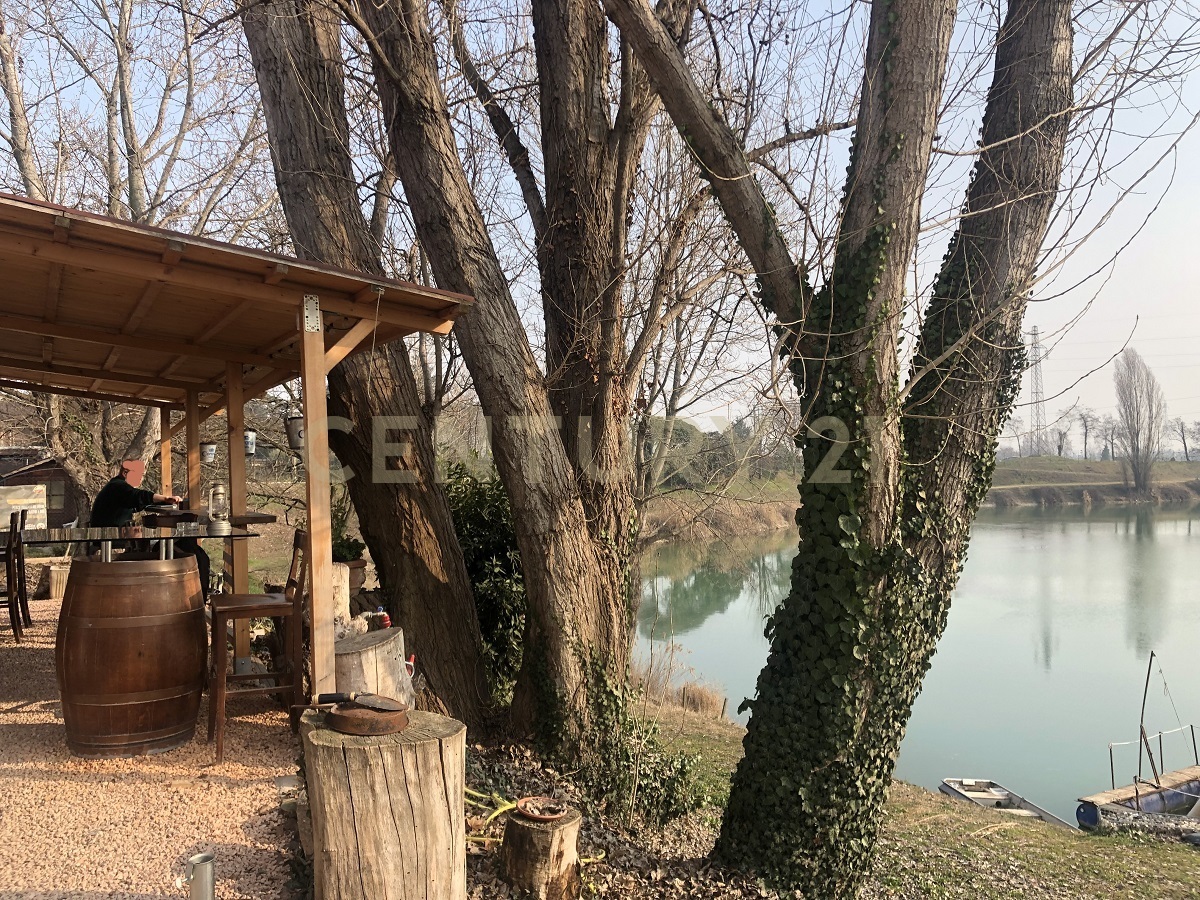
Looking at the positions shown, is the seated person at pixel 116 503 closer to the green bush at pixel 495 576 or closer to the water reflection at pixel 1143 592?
the green bush at pixel 495 576

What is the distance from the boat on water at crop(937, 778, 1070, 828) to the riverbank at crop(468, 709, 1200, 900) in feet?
2.75

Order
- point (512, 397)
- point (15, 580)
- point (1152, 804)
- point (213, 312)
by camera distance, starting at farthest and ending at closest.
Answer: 1. point (1152, 804)
2. point (15, 580)
3. point (512, 397)
4. point (213, 312)

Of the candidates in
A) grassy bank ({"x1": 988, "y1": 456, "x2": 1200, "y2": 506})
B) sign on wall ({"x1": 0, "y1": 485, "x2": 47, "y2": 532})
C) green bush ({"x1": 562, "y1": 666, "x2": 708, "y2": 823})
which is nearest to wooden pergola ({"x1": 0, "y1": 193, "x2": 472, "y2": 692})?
green bush ({"x1": 562, "y1": 666, "x2": 708, "y2": 823})

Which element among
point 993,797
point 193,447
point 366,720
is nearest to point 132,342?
point 193,447

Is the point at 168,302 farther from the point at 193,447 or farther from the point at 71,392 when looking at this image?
the point at 71,392

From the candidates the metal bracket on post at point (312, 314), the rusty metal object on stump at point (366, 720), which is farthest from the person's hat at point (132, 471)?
the rusty metal object on stump at point (366, 720)

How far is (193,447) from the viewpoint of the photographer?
6863mm

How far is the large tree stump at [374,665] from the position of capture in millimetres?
4277

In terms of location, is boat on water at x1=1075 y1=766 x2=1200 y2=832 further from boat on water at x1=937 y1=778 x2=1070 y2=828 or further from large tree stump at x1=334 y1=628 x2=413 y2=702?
large tree stump at x1=334 y1=628 x2=413 y2=702

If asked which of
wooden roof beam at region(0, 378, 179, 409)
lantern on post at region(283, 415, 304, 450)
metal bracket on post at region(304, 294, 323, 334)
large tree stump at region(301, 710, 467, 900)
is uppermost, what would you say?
wooden roof beam at region(0, 378, 179, 409)

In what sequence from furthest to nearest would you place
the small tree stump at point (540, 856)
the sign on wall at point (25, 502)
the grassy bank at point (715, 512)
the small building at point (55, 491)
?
the small building at point (55, 491), the sign on wall at point (25, 502), the grassy bank at point (715, 512), the small tree stump at point (540, 856)

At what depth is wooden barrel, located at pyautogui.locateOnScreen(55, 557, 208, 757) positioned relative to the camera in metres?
3.96

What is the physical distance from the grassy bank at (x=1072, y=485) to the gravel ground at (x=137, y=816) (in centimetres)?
4462

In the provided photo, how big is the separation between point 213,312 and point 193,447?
2740 mm
